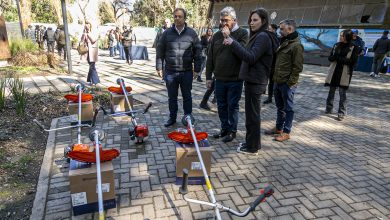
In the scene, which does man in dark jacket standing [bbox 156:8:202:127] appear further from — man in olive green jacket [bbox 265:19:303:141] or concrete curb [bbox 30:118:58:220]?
concrete curb [bbox 30:118:58:220]

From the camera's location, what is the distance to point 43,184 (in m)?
3.46

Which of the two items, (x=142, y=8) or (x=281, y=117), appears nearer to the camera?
(x=281, y=117)

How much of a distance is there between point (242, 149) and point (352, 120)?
3.54 metres

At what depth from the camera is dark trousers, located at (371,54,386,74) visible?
12488 mm

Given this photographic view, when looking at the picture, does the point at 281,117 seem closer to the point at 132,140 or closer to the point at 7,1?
the point at 132,140

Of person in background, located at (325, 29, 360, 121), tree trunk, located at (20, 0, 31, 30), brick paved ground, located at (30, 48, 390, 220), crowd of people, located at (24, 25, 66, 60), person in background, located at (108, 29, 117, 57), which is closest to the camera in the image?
brick paved ground, located at (30, 48, 390, 220)

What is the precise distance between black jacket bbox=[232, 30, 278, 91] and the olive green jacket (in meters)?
0.89

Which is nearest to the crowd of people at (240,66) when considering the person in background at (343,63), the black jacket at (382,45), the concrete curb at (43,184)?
the person in background at (343,63)

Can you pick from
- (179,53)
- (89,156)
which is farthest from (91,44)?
(89,156)

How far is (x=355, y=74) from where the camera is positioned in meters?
13.5

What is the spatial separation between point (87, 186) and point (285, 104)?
3.47 metres

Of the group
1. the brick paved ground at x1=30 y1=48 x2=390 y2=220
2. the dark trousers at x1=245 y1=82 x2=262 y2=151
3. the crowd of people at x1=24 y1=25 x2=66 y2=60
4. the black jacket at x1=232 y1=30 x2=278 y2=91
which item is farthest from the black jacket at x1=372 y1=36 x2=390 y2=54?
the crowd of people at x1=24 y1=25 x2=66 y2=60

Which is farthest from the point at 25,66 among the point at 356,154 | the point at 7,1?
the point at 7,1

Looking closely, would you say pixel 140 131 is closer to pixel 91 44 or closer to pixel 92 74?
pixel 92 74
